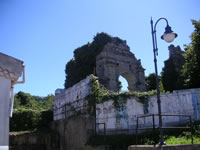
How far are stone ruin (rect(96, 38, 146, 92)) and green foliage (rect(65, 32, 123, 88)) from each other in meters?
5.04

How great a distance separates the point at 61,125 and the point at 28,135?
251cm

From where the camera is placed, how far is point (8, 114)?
588 cm

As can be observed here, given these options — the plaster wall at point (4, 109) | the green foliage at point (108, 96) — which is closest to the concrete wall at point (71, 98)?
the green foliage at point (108, 96)

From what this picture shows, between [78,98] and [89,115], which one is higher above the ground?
[78,98]

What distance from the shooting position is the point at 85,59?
31.8 meters

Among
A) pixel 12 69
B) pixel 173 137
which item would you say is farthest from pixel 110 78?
pixel 12 69

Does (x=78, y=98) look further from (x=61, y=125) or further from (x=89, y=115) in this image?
(x=61, y=125)

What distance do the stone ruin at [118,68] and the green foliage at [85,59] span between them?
5043 mm

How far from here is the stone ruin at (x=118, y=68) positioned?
23.3m

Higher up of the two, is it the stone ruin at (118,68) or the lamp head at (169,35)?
the stone ruin at (118,68)

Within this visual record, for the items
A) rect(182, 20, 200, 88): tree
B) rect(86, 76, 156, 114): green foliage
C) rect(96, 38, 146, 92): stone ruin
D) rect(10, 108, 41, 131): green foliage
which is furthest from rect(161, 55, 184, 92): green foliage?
rect(86, 76, 156, 114): green foliage

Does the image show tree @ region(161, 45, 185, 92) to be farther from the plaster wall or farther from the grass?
the plaster wall

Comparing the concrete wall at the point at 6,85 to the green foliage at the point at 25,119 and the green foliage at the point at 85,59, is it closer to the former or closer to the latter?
the green foliage at the point at 25,119

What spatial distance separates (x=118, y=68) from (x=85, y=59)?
854cm
